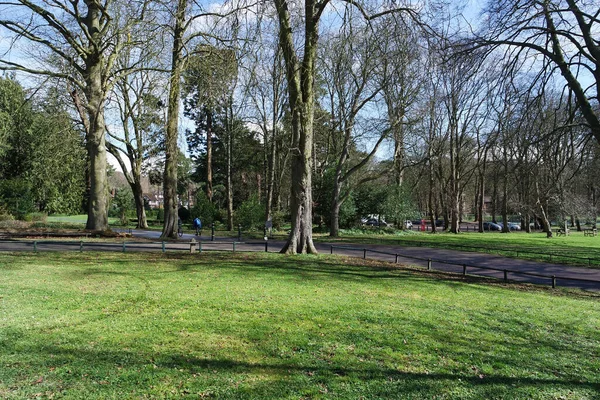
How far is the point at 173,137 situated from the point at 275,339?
15.9 meters

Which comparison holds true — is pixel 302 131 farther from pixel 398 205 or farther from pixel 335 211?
pixel 398 205

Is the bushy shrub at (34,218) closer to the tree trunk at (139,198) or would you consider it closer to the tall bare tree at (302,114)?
the tree trunk at (139,198)

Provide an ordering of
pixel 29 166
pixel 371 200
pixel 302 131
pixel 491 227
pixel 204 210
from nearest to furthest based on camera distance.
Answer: pixel 302 131 < pixel 204 210 < pixel 371 200 < pixel 29 166 < pixel 491 227

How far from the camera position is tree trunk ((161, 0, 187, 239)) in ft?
59.2

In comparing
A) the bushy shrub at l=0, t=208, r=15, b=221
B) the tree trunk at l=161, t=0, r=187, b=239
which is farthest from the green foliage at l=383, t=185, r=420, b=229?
the bushy shrub at l=0, t=208, r=15, b=221

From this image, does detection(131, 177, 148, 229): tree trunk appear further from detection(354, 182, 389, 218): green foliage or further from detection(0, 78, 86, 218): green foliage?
detection(354, 182, 389, 218): green foliage

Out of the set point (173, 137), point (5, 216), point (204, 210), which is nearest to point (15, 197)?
point (5, 216)

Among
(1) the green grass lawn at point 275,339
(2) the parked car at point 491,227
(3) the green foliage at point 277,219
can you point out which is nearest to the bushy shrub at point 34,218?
(3) the green foliage at point 277,219

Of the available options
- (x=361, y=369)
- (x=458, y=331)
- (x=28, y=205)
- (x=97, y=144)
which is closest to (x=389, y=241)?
(x=97, y=144)

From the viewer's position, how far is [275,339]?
571cm

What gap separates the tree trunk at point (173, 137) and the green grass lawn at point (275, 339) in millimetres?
9545

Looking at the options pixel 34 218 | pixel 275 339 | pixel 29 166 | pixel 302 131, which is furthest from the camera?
pixel 29 166

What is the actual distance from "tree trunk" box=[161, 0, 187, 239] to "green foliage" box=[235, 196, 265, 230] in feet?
37.7

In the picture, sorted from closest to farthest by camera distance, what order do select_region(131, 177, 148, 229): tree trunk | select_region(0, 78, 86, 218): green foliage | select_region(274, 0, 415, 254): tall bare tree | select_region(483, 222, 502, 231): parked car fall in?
select_region(274, 0, 415, 254): tall bare tree
select_region(0, 78, 86, 218): green foliage
select_region(131, 177, 148, 229): tree trunk
select_region(483, 222, 502, 231): parked car
